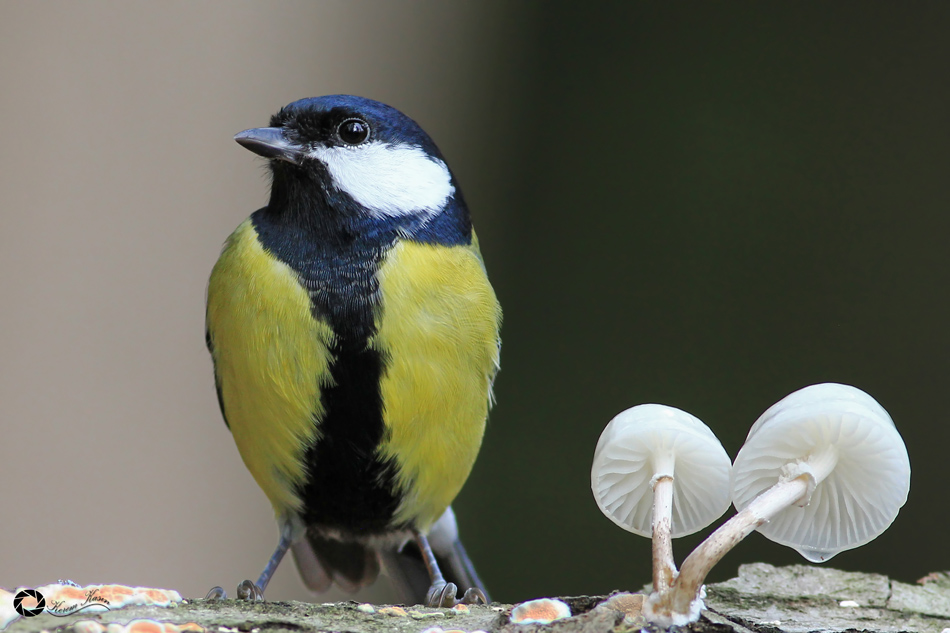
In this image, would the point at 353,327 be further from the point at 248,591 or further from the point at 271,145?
the point at 248,591

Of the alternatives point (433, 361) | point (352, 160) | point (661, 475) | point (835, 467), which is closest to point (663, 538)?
point (661, 475)

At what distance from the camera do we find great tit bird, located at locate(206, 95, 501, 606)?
1.19 metres

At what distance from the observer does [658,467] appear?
862 mm

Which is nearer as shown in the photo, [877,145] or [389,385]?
[389,385]

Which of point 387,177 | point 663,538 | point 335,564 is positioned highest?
point 387,177

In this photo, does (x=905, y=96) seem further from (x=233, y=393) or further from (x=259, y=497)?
(x=259, y=497)

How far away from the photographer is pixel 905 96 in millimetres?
2293

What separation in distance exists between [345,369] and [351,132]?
13.9 inches

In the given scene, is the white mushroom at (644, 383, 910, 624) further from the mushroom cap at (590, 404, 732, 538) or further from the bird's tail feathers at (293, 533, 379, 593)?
the bird's tail feathers at (293, 533, 379, 593)

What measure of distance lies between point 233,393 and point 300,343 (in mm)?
156

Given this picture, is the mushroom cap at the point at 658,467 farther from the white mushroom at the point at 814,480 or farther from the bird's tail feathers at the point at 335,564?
the bird's tail feathers at the point at 335,564

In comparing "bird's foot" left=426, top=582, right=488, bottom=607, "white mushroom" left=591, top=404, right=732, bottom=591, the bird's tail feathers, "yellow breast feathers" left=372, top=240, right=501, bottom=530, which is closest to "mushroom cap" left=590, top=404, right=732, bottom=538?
"white mushroom" left=591, top=404, right=732, bottom=591

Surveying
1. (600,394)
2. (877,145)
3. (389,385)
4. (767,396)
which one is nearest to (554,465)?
(600,394)

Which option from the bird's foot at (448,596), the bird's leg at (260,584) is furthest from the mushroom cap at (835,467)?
the bird's leg at (260,584)
